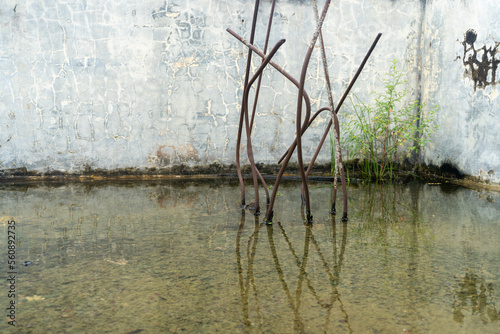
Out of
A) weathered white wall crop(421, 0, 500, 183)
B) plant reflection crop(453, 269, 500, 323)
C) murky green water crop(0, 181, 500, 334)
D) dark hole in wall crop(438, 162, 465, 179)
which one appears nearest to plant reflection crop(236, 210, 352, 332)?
murky green water crop(0, 181, 500, 334)

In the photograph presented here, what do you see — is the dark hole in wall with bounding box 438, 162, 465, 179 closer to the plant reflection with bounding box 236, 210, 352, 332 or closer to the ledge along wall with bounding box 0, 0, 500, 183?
the ledge along wall with bounding box 0, 0, 500, 183

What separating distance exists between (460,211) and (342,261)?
1.40m

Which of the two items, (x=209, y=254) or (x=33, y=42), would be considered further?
(x=33, y=42)

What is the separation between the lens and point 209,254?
6.38 feet

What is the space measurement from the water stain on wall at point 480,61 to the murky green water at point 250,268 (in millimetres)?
1190

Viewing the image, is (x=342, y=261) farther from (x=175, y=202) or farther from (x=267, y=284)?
(x=175, y=202)

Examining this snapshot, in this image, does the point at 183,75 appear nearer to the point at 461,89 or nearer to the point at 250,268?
the point at 461,89

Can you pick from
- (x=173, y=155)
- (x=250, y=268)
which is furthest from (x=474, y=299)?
(x=173, y=155)

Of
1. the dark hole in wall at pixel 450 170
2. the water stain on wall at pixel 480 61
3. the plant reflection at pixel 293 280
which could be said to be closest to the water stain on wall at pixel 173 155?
the plant reflection at pixel 293 280

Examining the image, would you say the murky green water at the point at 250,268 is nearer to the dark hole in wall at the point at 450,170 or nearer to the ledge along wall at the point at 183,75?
the dark hole in wall at the point at 450,170

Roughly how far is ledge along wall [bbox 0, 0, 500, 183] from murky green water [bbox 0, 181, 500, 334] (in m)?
1.27

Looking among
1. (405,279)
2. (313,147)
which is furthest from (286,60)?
(405,279)

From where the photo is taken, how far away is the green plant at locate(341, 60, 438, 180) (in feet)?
14.0

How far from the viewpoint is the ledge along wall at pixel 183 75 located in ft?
13.4
